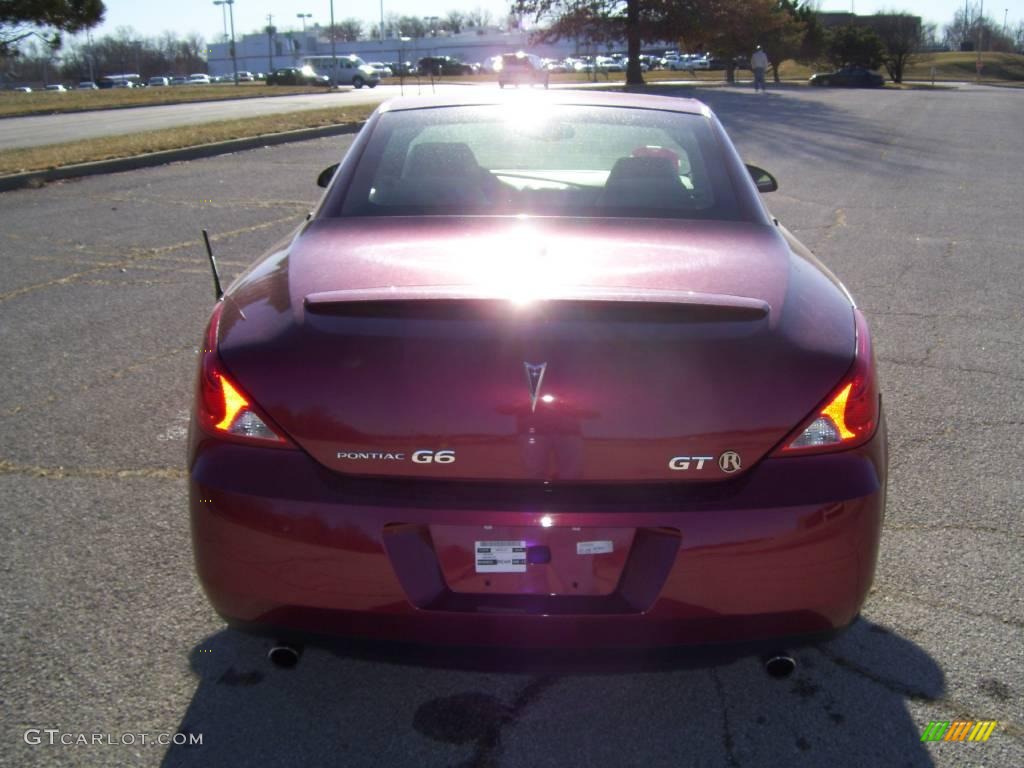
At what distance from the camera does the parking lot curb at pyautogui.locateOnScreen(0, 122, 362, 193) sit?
12.5 meters

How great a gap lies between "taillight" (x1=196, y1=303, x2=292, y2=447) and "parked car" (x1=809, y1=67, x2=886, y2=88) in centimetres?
5499

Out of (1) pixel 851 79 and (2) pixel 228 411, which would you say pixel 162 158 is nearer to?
(2) pixel 228 411

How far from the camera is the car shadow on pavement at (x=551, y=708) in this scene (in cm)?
243

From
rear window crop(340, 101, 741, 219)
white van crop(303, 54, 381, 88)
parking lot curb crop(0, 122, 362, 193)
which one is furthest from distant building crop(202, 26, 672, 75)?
rear window crop(340, 101, 741, 219)

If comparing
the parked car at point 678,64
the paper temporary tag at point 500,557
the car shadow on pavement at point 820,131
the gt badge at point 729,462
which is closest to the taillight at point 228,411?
the paper temporary tag at point 500,557

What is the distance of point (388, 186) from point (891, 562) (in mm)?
2126

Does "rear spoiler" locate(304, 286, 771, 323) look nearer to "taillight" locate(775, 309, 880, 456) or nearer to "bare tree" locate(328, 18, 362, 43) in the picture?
"taillight" locate(775, 309, 880, 456)

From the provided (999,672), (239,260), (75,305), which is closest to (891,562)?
(999,672)

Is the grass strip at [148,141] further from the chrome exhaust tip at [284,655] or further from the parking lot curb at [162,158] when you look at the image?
the chrome exhaust tip at [284,655]

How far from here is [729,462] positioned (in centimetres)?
222

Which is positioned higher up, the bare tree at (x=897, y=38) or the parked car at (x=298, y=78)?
the bare tree at (x=897, y=38)

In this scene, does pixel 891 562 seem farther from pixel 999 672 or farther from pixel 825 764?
pixel 825 764

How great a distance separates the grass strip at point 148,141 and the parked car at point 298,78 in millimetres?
36496

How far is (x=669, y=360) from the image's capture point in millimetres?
2221
